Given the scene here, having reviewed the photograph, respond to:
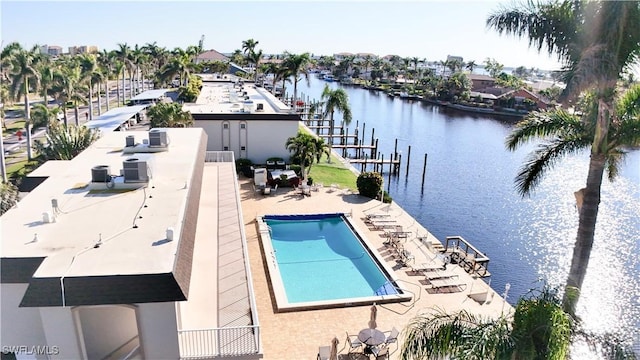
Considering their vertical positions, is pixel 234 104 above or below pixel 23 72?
below

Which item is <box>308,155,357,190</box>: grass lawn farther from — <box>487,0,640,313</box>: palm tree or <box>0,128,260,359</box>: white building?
<box>487,0,640,313</box>: palm tree

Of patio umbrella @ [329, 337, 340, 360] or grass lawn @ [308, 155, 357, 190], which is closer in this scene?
patio umbrella @ [329, 337, 340, 360]

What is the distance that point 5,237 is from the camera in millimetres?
11086

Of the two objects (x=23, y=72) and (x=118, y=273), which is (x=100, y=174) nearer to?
(x=118, y=273)

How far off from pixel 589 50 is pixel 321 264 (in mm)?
16157

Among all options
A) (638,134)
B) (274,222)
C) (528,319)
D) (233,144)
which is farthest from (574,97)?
(233,144)

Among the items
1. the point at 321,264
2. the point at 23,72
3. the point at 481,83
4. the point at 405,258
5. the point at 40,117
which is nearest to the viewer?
the point at 405,258

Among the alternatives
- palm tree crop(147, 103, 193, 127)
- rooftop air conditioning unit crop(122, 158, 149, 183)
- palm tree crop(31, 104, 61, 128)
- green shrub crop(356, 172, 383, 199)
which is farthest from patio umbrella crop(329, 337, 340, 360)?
palm tree crop(31, 104, 61, 128)

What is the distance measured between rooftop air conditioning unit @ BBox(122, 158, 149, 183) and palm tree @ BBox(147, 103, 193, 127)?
1874 centimetres

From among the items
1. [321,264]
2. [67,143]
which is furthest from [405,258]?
[67,143]

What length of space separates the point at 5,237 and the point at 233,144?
2634cm

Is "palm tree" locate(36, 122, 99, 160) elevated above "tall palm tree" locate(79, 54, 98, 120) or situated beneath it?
situated beneath

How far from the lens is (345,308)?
715 inches

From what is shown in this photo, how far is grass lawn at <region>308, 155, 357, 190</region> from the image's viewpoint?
3572 cm
